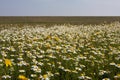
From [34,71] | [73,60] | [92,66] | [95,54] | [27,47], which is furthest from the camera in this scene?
[27,47]

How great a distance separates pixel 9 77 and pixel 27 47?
156 inches

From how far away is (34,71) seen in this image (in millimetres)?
7500

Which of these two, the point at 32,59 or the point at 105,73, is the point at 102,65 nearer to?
the point at 105,73

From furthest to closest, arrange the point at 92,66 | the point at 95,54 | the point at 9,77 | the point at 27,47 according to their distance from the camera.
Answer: the point at 27,47
the point at 95,54
the point at 92,66
the point at 9,77

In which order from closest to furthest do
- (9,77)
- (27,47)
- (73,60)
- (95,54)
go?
1. (9,77)
2. (73,60)
3. (95,54)
4. (27,47)

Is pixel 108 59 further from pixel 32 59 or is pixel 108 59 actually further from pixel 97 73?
pixel 32 59

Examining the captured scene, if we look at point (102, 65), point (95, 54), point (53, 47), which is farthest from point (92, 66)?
point (53, 47)

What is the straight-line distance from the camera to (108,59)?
30.3ft

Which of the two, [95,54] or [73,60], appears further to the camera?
[95,54]

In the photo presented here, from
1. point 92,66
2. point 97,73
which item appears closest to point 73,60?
point 92,66

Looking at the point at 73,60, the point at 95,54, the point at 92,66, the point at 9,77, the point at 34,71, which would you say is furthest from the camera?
the point at 95,54

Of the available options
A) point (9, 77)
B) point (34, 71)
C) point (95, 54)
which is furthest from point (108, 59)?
point (9, 77)

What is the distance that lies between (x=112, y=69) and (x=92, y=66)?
0.60m

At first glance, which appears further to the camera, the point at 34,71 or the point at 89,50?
the point at 89,50
